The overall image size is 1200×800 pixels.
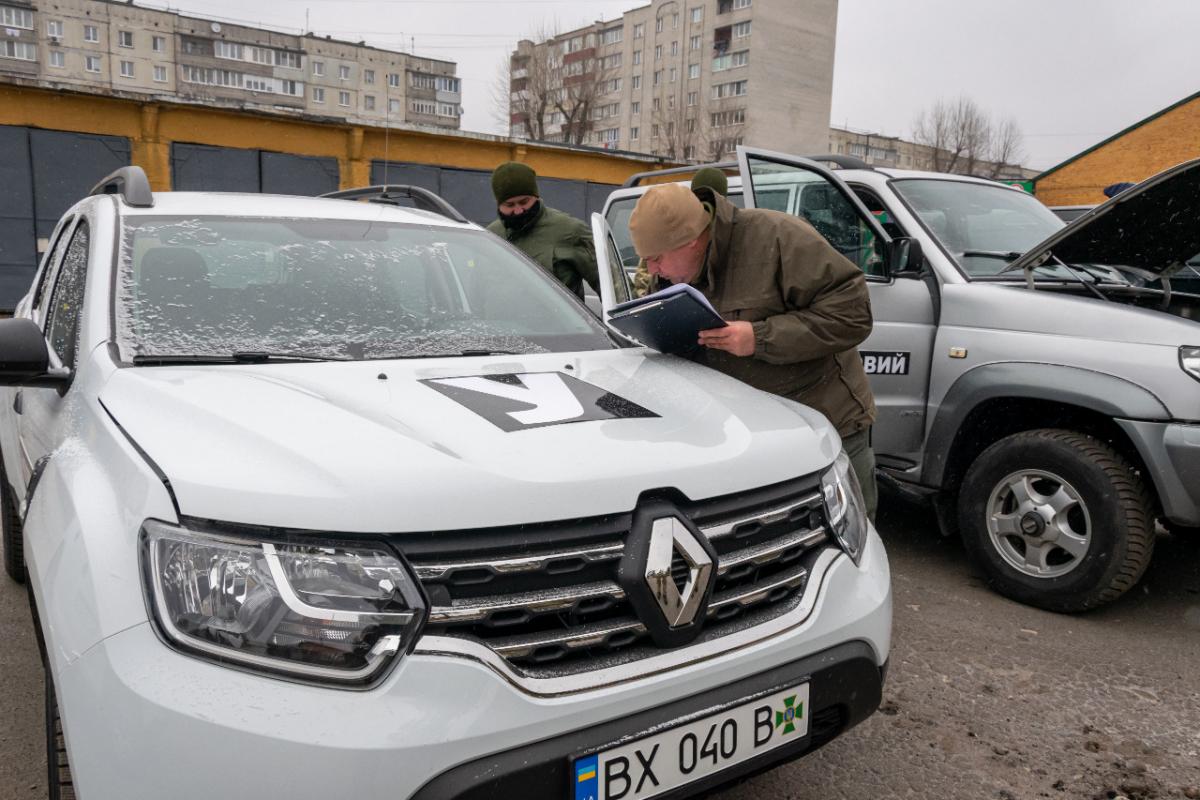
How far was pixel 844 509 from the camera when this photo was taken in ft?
6.66

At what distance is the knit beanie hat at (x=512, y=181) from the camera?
4840 mm

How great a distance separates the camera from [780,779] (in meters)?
2.36

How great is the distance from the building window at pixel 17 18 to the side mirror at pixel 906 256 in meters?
74.0

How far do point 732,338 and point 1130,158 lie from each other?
77.9ft

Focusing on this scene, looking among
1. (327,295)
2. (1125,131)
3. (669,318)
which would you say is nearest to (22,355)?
(327,295)

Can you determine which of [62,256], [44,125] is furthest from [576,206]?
[62,256]

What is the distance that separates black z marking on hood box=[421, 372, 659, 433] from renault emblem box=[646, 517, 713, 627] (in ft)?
A: 1.13

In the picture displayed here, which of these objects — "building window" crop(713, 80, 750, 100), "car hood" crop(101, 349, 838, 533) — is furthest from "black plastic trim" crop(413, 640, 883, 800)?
"building window" crop(713, 80, 750, 100)

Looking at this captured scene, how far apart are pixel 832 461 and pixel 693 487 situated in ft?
1.71

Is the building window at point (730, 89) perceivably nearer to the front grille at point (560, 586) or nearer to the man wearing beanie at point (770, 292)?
the man wearing beanie at point (770, 292)

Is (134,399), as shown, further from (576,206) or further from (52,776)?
(576,206)

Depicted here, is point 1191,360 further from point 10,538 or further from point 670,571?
point 10,538

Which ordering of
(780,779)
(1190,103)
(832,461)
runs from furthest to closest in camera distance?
(1190,103) < (780,779) < (832,461)

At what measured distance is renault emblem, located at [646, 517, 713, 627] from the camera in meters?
1.55
